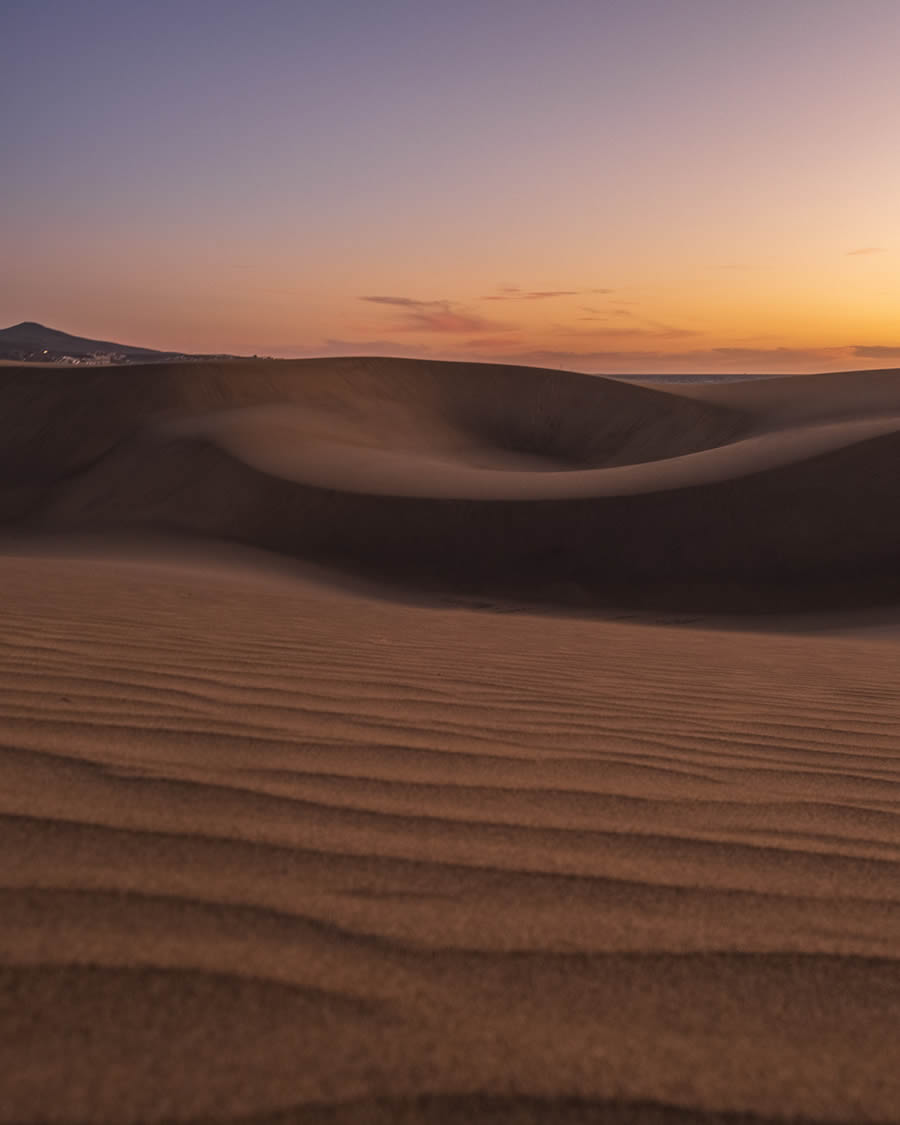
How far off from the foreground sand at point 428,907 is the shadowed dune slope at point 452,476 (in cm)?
1063

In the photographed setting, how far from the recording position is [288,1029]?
3.84ft

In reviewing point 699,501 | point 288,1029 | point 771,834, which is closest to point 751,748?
point 771,834

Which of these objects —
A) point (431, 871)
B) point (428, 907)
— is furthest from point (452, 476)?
point (428, 907)

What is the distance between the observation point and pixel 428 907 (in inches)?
60.5

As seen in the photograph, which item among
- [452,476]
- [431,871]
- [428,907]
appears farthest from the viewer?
[452,476]

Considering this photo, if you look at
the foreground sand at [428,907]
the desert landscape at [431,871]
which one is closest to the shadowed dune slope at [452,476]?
the desert landscape at [431,871]

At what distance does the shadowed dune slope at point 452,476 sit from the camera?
540 inches

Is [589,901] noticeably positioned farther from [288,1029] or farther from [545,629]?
[545,629]

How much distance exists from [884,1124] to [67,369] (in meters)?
30.7

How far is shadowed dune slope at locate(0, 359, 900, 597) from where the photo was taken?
13727 millimetres

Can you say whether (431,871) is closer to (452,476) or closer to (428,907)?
(428,907)

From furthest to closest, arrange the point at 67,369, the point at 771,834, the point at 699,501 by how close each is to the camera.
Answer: the point at 67,369 → the point at 699,501 → the point at 771,834

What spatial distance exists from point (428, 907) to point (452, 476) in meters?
16.9

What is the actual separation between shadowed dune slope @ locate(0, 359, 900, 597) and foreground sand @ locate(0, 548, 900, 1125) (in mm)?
10631
